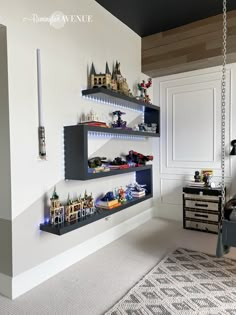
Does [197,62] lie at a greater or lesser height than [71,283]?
greater

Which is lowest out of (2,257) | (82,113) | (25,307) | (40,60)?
(25,307)

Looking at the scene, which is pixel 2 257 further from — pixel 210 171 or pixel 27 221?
pixel 210 171

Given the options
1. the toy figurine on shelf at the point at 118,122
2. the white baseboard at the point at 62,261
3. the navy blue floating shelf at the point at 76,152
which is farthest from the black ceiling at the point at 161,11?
the white baseboard at the point at 62,261

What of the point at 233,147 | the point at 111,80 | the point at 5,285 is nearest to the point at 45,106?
the point at 111,80

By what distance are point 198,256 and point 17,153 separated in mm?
2112

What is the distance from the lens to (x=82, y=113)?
258 cm

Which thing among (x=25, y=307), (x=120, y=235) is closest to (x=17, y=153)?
(x=25, y=307)

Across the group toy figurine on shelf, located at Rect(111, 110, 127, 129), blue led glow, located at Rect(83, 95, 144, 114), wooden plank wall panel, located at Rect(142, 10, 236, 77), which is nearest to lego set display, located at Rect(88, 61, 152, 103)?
blue led glow, located at Rect(83, 95, 144, 114)

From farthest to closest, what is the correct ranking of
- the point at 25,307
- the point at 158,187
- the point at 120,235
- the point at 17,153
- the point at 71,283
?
the point at 158,187 < the point at 120,235 < the point at 71,283 < the point at 17,153 < the point at 25,307

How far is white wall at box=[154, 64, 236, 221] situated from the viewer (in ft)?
11.5

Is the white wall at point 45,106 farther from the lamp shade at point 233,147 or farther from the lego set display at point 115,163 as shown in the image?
the lamp shade at point 233,147

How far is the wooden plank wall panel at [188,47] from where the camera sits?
308 cm

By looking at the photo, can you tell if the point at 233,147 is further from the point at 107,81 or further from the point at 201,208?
the point at 107,81

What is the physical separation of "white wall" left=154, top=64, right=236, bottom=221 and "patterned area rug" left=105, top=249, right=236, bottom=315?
1.53 metres
